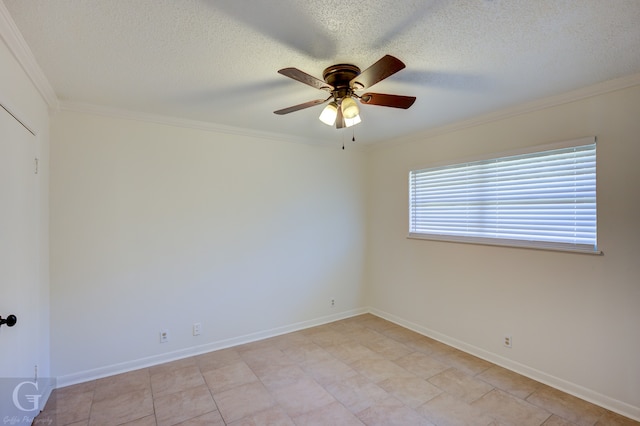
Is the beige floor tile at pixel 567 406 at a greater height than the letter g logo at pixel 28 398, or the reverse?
the letter g logo at pixel 28 398

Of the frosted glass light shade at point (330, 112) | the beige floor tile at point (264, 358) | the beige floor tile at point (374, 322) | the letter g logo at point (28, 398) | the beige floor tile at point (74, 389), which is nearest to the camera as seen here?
the letter g logo at point (28, 398)

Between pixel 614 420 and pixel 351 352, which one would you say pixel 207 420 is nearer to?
pixel 351 352

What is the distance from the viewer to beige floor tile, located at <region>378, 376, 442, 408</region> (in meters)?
2.51

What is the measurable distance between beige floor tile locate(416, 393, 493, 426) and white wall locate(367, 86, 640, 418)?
35.4 inches

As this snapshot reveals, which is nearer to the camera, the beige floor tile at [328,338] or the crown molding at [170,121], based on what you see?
the crown molding at [170,121]

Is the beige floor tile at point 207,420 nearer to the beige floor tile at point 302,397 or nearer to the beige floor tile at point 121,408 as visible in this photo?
the beige floor tile at point 121,408

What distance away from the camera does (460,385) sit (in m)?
2.71

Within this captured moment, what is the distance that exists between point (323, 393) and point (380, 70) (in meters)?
2.52

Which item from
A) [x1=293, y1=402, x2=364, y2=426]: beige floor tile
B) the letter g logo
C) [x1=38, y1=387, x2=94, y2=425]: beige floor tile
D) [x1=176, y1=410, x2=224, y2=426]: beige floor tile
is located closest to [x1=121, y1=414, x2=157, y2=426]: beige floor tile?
[x1=176, y1=410, x2=224, y2=426]: beige floor tile

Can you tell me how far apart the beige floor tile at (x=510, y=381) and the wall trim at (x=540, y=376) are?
0.07 metres

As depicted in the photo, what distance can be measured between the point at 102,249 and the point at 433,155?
12.1 feet

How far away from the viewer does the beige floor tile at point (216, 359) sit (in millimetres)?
3057

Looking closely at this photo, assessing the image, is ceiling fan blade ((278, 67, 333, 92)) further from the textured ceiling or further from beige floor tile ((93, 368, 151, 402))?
beige floor tile ((93, 368, 151, 402))

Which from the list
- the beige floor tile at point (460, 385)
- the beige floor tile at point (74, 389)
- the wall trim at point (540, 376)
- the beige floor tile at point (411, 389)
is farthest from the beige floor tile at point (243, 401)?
the wall trim at point (540, 376)
